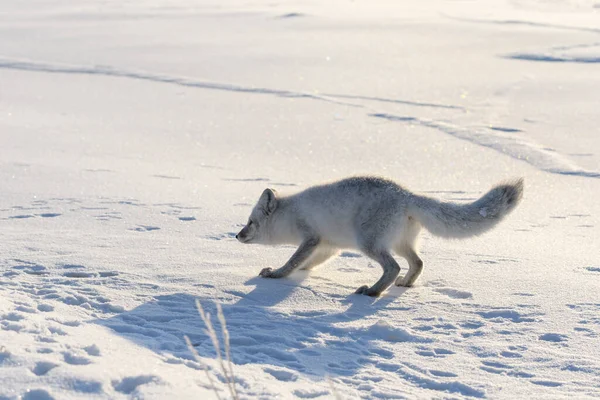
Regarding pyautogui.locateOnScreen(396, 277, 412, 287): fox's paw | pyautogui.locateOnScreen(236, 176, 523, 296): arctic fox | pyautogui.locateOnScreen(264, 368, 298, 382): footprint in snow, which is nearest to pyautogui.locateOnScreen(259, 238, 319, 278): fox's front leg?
pyautogui.locateOnScreen(236, 176, 523, 296): arctic fox

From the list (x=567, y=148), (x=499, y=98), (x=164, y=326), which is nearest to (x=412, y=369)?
(x=164, y=326)

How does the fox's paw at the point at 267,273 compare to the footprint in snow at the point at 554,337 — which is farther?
the fox's paw at the point at 267,273

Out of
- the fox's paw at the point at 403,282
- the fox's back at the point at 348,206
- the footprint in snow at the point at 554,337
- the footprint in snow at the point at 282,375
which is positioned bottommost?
the footprint in snow at the point at 282,375

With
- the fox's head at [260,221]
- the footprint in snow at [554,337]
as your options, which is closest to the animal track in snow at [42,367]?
the footprint in snow at [554,337]

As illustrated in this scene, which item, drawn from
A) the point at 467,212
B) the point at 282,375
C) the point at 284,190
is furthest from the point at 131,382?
the point at 284,190

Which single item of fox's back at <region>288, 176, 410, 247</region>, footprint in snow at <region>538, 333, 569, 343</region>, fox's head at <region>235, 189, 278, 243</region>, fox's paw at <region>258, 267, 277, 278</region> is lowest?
fox's paw at <region>258, 267, 277, 278</region>

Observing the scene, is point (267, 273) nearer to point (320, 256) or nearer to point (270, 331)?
point (320, 256)

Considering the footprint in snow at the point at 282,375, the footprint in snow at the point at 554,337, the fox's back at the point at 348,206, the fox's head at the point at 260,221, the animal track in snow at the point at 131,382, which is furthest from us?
the fox's head at the point at 260,221

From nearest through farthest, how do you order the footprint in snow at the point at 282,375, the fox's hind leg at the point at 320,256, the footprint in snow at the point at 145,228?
the footprint in snow at the point at 282,375
the fox's hind leg at the point at 320,256
the footprint in snow at the point at 145,228

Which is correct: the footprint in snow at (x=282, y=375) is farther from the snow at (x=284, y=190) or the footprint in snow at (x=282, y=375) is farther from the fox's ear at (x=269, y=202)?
the fox's ear at (x=269, y=202)

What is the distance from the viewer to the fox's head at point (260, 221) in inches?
214

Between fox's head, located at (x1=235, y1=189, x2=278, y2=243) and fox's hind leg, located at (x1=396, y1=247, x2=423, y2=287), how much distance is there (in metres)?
0.93

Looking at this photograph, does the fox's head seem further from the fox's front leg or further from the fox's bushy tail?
the fox's bushy tail

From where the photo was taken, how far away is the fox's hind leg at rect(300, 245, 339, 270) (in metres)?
5.24
